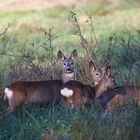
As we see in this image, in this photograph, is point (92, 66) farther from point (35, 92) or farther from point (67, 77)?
point (35, 92)

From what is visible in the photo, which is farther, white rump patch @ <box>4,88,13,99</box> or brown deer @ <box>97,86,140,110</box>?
white rump patch @ <box>4,88,13,99</box>

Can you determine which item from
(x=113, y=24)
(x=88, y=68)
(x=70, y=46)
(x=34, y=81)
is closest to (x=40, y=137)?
(x=34, y=81)

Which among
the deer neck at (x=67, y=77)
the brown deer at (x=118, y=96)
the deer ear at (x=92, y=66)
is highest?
the deer ear at (x=92, y=66)

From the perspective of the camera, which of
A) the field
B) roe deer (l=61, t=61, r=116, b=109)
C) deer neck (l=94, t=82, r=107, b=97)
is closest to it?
the field

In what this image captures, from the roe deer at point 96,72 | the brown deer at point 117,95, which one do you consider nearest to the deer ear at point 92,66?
the roe deer at point 96,72

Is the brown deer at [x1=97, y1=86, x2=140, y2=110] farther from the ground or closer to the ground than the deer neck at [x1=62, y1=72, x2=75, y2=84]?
closer to the ground

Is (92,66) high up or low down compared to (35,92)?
up

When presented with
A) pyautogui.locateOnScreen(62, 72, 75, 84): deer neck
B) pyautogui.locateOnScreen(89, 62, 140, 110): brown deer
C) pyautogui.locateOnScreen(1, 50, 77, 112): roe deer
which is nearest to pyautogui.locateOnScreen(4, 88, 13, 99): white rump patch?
pyautogui.locateOnScreen(1, 50, 77, 112): roe deer

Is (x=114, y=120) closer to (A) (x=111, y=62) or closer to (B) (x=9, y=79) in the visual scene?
(B) (x=9, y=79)

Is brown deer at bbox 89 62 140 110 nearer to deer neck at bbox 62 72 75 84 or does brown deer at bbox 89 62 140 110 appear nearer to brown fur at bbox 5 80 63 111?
brown fur at bbox 5 80 63 111

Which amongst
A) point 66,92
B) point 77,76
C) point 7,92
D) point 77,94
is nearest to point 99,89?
point 77,94

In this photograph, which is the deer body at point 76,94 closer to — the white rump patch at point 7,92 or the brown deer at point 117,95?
the brown deer at point 117,95

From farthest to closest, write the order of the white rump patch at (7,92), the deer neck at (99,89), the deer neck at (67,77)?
the deer neck at (67,77) → the deer neck at (99,89) → the white rump patch at (7,92)

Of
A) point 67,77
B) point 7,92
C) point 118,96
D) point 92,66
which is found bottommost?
point 118,96
